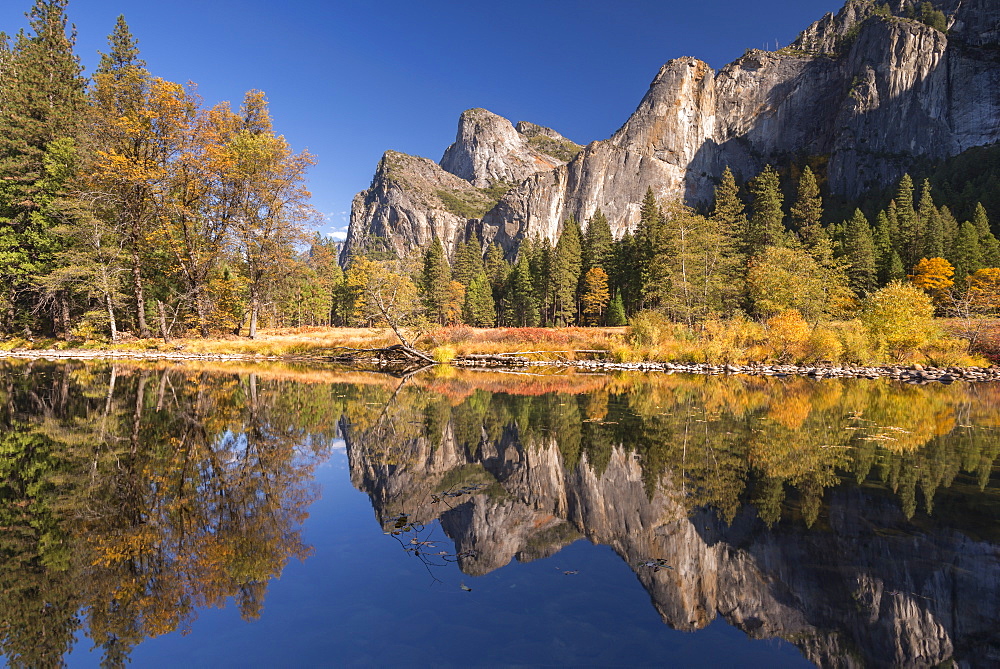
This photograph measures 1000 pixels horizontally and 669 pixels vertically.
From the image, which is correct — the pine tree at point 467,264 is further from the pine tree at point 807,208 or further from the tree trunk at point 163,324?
the tree trunk at point 163,324

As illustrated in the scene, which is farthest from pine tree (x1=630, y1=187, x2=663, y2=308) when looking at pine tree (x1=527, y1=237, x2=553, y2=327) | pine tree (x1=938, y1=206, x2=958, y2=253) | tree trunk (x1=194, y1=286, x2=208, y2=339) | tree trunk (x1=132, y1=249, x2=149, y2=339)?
tree trunk (x1=132, y1=249, x2=149, y2=339)

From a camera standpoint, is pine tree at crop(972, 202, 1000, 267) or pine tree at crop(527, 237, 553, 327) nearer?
pine tree at crop(972, 202, 1000, 267)

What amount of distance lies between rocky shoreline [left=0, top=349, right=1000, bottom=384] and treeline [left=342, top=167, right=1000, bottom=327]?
463 centimetres

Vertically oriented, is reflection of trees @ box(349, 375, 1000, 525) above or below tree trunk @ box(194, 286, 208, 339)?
below

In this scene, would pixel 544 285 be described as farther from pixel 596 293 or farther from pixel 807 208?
pixel 807 208

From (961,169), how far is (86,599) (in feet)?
397

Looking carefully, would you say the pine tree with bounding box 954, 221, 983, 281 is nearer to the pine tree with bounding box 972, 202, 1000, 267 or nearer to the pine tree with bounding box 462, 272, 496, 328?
the pine tree with bounding box 972, 202, 1000, 267

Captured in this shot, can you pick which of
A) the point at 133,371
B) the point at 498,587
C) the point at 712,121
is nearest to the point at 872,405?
the point at 498,587

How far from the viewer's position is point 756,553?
16.0ft

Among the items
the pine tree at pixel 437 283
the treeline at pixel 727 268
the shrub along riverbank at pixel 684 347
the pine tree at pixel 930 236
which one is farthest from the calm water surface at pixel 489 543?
the pine tree at pixel 930 236

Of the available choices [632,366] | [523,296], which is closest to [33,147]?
[632,366]

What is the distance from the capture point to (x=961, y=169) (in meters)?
84.5

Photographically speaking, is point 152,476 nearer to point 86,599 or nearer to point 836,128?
point 86,599

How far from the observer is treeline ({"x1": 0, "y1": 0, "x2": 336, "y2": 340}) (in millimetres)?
26688
